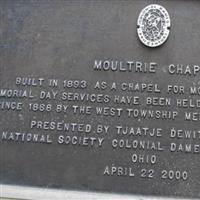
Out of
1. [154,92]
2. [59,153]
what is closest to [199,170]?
[154,92]

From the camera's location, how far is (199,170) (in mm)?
4160

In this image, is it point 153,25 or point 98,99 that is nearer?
point 98,99

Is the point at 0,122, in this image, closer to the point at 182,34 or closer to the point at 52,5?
the point at 52,5

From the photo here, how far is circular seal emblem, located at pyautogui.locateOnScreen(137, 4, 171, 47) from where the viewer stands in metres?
4.47

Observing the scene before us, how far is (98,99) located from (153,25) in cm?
107

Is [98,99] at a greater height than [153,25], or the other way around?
[153,25]

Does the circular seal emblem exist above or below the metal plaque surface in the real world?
above

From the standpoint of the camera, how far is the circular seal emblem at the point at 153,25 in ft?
14.7

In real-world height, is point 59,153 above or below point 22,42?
below

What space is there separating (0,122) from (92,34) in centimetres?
148

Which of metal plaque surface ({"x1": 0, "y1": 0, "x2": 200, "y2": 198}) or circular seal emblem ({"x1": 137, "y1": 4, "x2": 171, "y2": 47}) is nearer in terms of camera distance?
metal plaque surface ({"x1": 0, "y1": 0, "x2": 200, "y2": 198})

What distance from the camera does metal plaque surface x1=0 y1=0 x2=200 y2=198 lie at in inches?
165

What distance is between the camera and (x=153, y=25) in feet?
14.8

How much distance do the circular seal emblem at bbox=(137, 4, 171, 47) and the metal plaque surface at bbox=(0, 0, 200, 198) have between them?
70 millimetres
